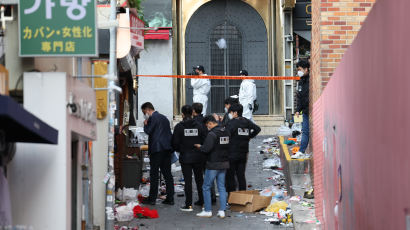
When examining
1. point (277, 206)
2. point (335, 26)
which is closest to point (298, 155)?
point (277, 206)

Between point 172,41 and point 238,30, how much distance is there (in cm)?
241

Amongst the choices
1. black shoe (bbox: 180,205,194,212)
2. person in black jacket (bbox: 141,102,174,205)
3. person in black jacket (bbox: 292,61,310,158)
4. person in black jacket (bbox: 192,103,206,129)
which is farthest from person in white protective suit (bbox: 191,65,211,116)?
black shoe (bbox: 180,205,194,212)

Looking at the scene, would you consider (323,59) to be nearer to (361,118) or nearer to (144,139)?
(361,118)

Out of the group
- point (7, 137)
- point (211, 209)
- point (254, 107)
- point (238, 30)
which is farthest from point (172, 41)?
point (7, 137)

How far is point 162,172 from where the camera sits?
15.3m

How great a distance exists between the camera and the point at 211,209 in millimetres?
14477

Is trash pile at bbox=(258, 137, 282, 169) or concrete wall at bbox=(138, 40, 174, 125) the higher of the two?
concrete wall at bbox=(138, 40, 174, 125)

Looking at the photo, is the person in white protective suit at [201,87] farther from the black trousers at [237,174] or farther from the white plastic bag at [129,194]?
the white plastic bag at [129,194]

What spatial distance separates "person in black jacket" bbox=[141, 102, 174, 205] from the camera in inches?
596

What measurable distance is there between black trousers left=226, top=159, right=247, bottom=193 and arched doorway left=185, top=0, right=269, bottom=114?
11147 millimetres

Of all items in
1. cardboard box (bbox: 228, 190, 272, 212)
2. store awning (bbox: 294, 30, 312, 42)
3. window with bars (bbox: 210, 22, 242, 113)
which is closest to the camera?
cardboard box (bbox: 228, 190, 272, 212)

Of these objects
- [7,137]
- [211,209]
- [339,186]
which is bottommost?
[211,209]

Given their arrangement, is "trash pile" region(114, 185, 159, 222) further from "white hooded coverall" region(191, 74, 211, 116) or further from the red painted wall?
"white hooded coverall" region(191, 74, 211, 116)

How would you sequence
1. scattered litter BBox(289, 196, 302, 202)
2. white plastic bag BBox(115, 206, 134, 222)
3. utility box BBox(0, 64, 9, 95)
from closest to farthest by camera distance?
utility box BBox(0, 64, 9, 95) → white plastic bag BBox(115, 206, 134, 222) → scattered litter BBox(289, 196, 302, 202)
